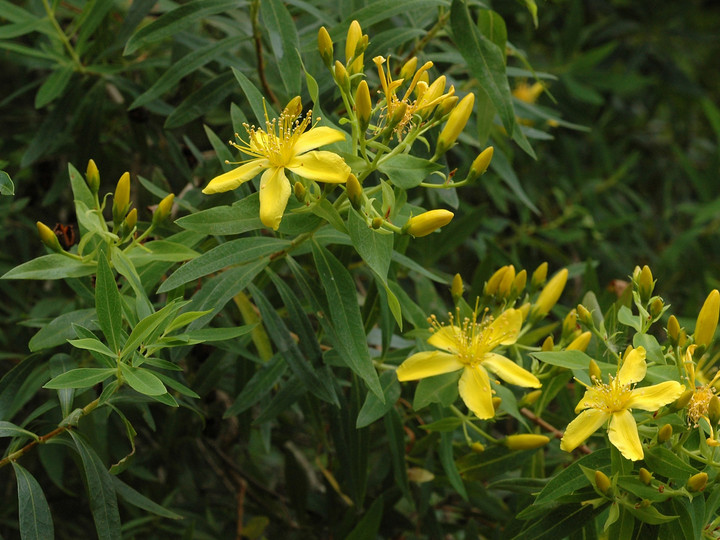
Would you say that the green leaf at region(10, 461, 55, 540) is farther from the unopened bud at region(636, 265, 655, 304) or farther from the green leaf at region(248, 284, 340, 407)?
the unopened bud at region(636, 265, 655, 304)

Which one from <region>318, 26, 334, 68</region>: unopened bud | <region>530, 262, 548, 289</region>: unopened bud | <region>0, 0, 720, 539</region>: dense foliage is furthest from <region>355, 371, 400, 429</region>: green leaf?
<region>318, 26, 334, 68</region>: unopened bud

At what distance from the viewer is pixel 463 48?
1.46 m

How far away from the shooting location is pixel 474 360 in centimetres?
136

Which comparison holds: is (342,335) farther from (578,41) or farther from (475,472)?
(578,41)

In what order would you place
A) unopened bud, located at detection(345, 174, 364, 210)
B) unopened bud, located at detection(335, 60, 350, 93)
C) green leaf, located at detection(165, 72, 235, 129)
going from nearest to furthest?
unopened bud, located at detection(345, 174, 364, 210)
unopened bud, located at detection(335, 60, 350, 93)
green leaf, located at detection(165, 72, 235, 129)

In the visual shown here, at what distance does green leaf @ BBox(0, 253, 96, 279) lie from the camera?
1.23 m

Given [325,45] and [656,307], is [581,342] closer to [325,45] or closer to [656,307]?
[656,307]

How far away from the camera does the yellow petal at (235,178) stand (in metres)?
1.14

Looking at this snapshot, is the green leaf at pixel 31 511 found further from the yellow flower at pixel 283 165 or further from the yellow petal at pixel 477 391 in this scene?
the yellow petal at pixel 477 391

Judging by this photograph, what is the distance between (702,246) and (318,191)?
197cm

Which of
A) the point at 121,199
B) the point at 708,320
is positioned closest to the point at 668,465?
the point at 708,320

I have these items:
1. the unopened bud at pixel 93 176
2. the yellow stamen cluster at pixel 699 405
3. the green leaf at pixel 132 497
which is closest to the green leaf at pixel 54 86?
the unopened bud at pixel 93 176

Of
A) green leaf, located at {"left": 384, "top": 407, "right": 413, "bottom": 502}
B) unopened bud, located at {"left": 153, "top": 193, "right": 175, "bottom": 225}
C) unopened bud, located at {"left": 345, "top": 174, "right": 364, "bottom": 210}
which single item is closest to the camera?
unopened bud, located at {"left": 345, "top": 174, "right": 364, "bottom": 210}

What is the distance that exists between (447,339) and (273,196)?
1.41 feet
